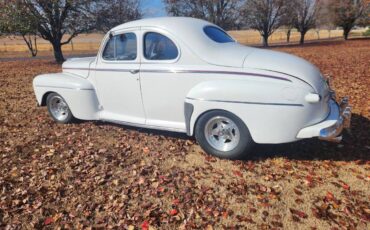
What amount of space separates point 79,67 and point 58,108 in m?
1.14

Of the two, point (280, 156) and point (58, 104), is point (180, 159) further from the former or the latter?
point (58, 104)

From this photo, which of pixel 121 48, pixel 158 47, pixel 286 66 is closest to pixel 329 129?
pixel 286 66

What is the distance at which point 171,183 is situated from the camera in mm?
4113

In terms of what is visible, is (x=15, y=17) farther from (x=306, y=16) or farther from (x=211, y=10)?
(x=306, y=16)

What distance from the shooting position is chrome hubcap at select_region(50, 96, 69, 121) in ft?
21.2

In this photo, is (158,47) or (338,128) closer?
(338,128)

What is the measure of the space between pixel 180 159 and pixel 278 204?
5.43ft

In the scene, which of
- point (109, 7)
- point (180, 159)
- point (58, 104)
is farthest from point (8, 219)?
point (109, 7)

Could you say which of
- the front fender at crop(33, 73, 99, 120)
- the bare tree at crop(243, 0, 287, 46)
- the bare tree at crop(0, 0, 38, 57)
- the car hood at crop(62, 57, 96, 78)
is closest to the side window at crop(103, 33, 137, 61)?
the car hood at crop(62, 57, 96, 78)

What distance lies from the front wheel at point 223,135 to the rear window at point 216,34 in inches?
52.3

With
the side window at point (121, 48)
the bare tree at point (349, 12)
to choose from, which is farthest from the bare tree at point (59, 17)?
the bare tree at point (349, 12)

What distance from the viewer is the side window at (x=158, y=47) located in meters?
4.82

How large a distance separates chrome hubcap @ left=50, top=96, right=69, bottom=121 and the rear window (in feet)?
10.4

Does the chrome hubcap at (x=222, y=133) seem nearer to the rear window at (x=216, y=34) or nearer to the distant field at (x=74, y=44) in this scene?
the rear window at (x=216, y=34)
